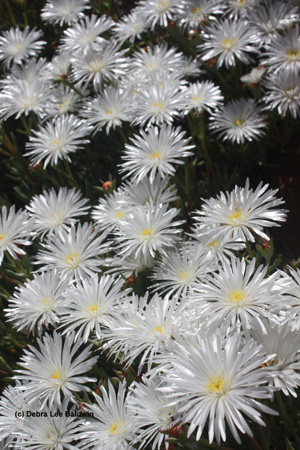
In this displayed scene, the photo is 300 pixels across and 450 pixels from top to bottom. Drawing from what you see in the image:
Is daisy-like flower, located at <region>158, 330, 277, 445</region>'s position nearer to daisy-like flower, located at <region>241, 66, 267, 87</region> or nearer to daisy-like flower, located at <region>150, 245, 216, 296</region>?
daisy-like flower, located at <region>150, 245, 216, 296</region>

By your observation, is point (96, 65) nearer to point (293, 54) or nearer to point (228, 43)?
point (228, 43)

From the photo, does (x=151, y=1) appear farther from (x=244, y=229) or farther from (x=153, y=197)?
(x=244, y=229)

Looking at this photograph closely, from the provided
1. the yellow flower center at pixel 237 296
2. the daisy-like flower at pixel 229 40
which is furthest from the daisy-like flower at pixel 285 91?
the yellow flower center at pixel 237 296

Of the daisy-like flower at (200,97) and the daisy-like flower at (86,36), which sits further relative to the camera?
the daisy-like flower at (86,36)

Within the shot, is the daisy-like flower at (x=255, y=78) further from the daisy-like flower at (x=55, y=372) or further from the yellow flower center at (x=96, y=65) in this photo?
the daisy-like flower at (x=55, y=372)

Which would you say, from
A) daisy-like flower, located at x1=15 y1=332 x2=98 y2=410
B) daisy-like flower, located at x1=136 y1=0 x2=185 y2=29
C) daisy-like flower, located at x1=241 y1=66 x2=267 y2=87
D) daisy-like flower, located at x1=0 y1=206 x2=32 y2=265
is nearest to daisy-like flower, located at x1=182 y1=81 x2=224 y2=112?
daisy-like flower, located at x1=241 y1=66 x2=267 y2=87
